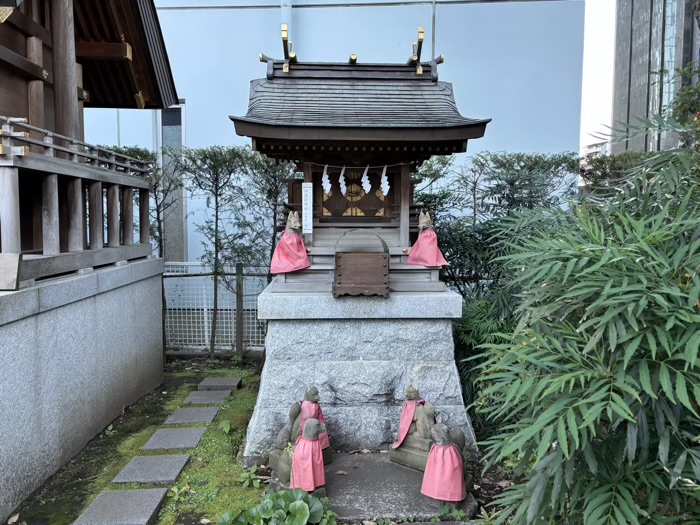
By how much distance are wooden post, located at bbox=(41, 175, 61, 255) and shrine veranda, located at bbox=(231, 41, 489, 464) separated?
206cm

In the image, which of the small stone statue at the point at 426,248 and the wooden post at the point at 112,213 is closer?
the small stone statue at the point at 426,248

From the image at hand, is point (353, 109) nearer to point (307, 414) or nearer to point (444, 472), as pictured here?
point (307, 414)

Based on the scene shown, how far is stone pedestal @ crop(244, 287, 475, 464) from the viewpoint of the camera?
5.34 meters

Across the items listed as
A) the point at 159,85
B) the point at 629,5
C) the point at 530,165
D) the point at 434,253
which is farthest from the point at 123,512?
the point at 629,5

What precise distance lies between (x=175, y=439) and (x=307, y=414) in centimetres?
189

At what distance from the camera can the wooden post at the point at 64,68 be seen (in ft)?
20.6

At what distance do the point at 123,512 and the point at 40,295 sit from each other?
7.02ft

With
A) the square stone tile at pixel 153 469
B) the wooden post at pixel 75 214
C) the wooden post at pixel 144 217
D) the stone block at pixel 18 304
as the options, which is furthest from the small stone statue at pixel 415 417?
the wooden post at pixel 144 217

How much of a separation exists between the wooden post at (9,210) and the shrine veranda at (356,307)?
2.15m

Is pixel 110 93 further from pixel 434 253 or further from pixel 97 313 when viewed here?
pixel 434 253

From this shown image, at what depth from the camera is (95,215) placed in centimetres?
627

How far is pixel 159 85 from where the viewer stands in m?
7.80

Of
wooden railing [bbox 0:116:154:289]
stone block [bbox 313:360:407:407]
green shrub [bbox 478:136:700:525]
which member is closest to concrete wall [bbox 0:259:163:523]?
wooden railing [bbox 0:116:154:289]

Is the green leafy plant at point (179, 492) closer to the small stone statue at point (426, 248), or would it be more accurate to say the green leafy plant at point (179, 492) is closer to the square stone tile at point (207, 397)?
the square stone tile at point (207, 397)
